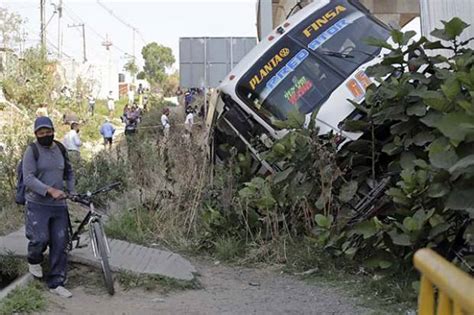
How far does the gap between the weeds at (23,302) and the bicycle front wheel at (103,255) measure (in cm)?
61

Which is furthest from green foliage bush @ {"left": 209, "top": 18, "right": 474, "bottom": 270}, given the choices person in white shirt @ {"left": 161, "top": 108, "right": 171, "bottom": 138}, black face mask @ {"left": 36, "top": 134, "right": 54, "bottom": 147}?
black face mask @ {"left": 36, "top": 134, "right": 54, "bottom": 147}

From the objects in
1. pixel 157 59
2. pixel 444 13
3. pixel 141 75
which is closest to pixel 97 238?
pixel 444 13

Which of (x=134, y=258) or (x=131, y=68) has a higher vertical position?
(x=131, y=68)

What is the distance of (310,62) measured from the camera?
8.08m

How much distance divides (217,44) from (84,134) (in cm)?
1235

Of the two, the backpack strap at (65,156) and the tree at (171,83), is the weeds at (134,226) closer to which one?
the backpack strap at (65,156)

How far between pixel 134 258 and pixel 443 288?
18.7ft

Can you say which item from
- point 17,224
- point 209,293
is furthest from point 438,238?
point 17,224

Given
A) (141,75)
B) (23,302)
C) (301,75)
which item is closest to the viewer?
(23,302)

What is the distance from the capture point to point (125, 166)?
35.5 feet

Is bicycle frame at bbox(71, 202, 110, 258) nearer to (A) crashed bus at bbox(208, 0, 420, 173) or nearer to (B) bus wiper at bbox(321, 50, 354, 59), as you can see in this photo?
(A) crashed bus at bbox(208, 0, 420, 173)

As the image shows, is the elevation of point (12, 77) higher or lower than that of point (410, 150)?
higher

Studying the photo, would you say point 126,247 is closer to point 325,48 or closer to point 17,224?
point 17,224

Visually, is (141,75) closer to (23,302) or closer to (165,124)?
(165,124)
